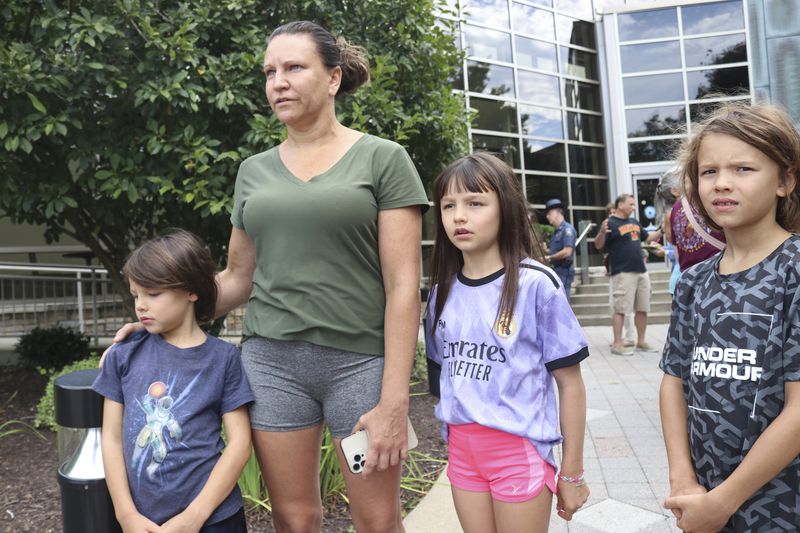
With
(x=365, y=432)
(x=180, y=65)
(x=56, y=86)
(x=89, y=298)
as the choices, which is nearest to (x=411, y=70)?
(x=180, y=65)

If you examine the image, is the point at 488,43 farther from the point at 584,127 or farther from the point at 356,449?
the point at 356,449

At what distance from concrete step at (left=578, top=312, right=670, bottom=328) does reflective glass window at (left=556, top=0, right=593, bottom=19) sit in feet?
34.3

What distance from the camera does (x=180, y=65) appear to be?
14.6 feet

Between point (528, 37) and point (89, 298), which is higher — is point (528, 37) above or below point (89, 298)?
above

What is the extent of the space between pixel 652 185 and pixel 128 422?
17362 mm

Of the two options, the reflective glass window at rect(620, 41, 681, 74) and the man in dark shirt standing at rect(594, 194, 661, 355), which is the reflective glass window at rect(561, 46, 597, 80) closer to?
the reflective glass window at rect(620, 41, 681, 74)

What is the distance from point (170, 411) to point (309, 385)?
0.40m

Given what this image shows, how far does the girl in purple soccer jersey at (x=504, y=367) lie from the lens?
5.86 ft

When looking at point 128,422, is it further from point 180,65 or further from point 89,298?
point 89,298

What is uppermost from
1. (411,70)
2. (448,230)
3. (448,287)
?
(411,70)

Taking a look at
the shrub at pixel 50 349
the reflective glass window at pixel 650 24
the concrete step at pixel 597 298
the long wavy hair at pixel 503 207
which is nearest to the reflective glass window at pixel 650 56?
the reflective glass window at pixel 650 24

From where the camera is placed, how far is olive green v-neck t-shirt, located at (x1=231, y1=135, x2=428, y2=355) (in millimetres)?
1864

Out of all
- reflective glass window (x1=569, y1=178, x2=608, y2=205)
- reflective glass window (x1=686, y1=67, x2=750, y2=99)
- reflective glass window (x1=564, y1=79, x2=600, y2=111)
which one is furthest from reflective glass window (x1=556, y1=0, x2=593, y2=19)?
reflective glass window (x1=569, y1=178, x2=608, y2=205)

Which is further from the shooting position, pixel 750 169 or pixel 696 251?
pixel 696 251
